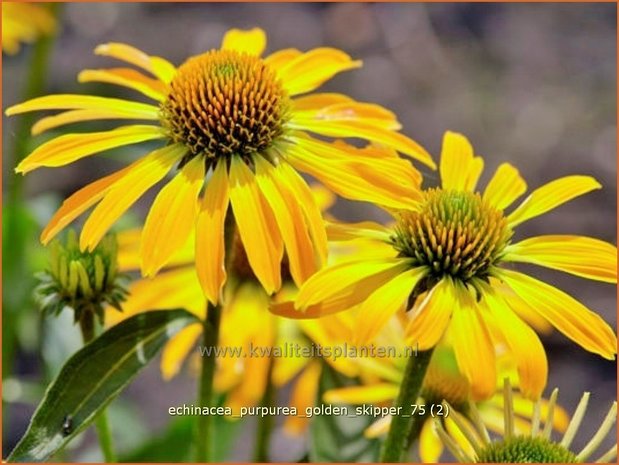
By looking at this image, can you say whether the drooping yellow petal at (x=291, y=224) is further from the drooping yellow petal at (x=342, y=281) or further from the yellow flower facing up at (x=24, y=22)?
the yellow flower facing up at (x=24, y=22)

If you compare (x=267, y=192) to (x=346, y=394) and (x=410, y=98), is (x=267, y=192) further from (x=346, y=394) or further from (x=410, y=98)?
(x=410, y=98)

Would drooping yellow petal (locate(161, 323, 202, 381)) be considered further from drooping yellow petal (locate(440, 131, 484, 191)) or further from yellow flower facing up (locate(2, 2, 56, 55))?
yellow flower facing up (locate(2, 2, 56, 55))

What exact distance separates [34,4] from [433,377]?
36.8 inches

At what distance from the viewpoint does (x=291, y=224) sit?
0.84 m

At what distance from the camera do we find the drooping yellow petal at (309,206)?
2.67 feet

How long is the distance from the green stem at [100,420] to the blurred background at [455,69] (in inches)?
52.0

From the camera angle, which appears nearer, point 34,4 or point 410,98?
point 34,4

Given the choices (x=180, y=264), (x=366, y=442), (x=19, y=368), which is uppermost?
(x=180, y=264)

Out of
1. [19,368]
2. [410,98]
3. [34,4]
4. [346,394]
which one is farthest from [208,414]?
[410,98]

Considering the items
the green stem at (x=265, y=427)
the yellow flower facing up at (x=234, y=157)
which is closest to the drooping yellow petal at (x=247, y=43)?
the yellow flower facing up at (x=234, y=157)

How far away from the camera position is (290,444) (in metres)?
1.84

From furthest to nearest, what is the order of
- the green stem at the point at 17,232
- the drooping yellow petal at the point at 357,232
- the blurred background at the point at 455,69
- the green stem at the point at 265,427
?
1. the blurred background at the point at 455,69
2. the green stem at the point at 17,232
3. the green stem at the point at 265,427
4. the drooping yellow petal at the point at 357,232

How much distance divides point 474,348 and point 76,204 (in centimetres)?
32

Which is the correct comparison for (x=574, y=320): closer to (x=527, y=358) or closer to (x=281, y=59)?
(x=527, y=358)
